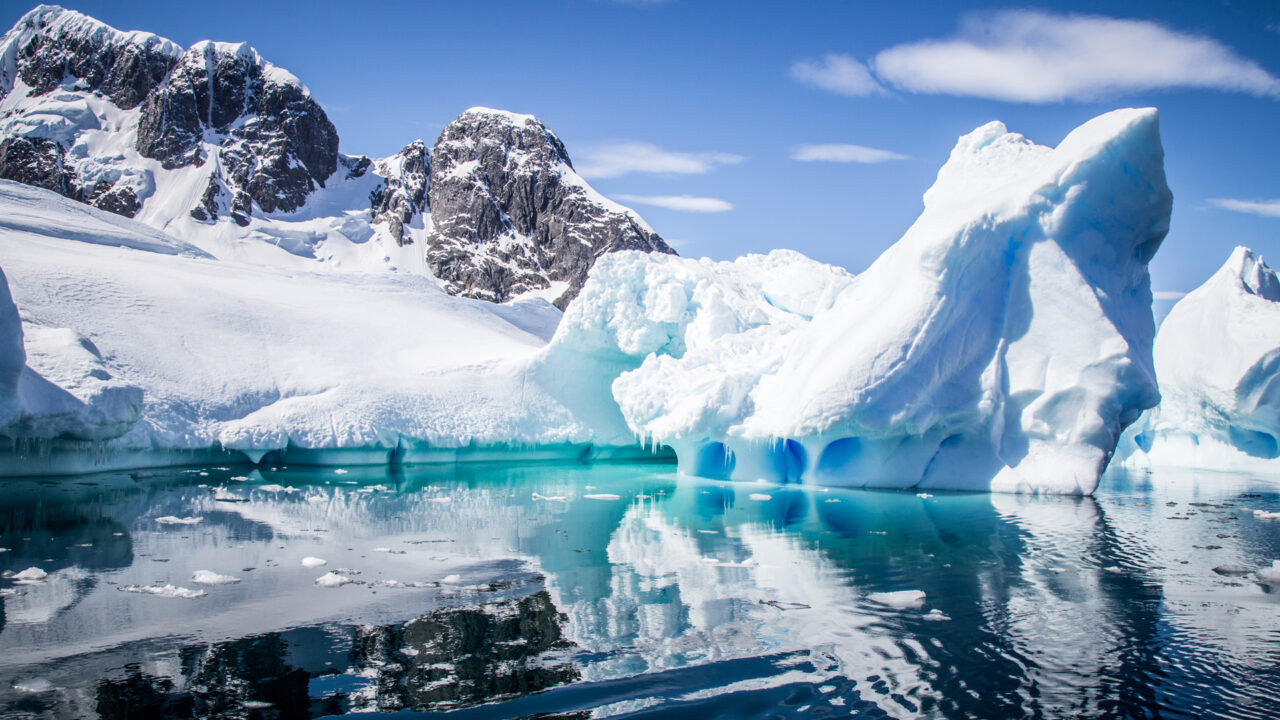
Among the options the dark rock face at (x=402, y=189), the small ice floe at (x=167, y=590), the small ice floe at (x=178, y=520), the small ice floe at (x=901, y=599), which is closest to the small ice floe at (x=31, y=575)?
the small ice floe at (x=167, y=590)

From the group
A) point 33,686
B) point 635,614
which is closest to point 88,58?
point 33,686

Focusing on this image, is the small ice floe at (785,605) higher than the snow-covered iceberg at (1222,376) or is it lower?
lower

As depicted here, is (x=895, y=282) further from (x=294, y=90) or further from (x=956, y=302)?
(x=294, y=90)

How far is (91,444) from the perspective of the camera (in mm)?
12586

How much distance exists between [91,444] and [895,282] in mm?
12681

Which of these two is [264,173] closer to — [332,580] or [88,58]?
[88,58]

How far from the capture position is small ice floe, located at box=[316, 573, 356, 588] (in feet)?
18.8

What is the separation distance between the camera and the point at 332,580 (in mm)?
5805

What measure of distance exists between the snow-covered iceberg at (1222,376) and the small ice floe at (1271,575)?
1464cm

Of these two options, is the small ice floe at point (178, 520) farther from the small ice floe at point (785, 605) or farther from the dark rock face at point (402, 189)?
the dark rock face at point (402, 189)

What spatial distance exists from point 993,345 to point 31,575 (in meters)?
11.6

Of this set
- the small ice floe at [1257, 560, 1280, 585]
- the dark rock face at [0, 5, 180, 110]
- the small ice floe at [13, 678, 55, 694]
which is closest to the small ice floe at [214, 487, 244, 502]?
the small ice floe at [13, 678, 55, 694]

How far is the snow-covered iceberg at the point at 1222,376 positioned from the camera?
1803 cm

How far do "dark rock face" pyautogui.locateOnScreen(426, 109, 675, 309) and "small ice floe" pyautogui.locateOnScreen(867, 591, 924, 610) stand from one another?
6976 cm
